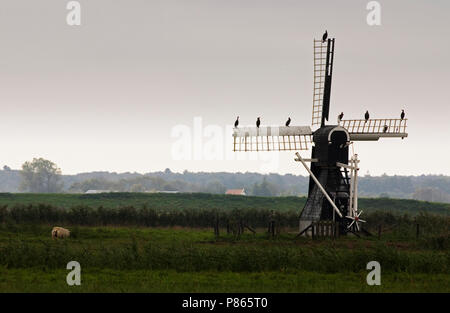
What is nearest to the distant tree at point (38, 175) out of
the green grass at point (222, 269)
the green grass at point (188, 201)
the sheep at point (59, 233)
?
the green grass at point (188, 201)

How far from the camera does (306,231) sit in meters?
43.9

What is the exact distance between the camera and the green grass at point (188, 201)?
100750 mm

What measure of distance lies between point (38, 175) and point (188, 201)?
94.3m

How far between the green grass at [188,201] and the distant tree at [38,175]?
79.1 meters

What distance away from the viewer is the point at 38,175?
192 metres

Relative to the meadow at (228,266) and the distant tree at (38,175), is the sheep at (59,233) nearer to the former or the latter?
the meadow at (228,266)

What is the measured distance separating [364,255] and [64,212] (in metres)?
30.4

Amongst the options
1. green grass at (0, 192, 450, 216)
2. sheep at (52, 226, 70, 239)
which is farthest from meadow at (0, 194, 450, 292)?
green grass at (0, 192, 450, 216)

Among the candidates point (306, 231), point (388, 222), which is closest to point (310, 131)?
point (306, 231)

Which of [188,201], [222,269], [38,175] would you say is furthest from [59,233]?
[38,175]

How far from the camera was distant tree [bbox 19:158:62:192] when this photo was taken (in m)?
191

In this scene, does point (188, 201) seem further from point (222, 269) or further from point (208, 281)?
point (208, 281)
